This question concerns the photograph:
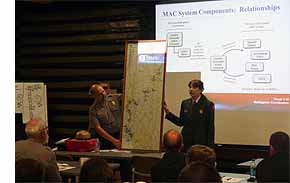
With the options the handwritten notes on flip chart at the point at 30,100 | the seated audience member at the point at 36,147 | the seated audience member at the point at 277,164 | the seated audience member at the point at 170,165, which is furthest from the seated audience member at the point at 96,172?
the handwritten notes on flip chart at the point at 30,100

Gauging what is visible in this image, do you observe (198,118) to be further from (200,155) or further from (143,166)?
(200,155)

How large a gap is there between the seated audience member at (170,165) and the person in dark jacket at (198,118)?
176 centimetres

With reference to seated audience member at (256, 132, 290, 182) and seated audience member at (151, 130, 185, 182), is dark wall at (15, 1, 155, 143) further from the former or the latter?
seated audience member at (256, 132, 290, 182)

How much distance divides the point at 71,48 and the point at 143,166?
3.68m

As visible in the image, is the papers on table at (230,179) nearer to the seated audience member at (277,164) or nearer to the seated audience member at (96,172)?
the seated audience member at (277,164)

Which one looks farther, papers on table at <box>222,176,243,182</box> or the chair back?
the chair back

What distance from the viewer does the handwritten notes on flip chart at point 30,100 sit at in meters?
7.05

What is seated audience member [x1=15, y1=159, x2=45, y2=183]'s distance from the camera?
104 inches

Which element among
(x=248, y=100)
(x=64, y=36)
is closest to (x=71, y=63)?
(x=64, y=36)

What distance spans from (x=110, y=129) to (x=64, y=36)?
99.2 inches

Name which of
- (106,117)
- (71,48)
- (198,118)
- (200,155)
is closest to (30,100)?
(71,48)

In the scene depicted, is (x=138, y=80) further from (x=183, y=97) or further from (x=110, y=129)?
(x=183, y=97)

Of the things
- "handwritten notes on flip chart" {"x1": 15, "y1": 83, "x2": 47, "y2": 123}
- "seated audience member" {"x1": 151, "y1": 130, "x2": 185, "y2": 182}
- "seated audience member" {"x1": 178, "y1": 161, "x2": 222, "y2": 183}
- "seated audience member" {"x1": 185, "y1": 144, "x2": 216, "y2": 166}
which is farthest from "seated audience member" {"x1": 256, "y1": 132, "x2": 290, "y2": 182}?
"handwritten notes on flip chart" {"x1": 15, "y1": 83, "x2": 47, "y2": 123}

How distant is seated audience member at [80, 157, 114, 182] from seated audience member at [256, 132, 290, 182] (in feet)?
4.16
